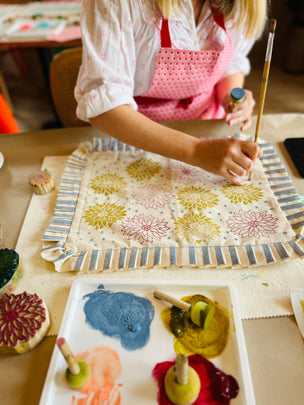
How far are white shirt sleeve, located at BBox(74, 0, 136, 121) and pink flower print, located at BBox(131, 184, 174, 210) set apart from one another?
0.20 meters

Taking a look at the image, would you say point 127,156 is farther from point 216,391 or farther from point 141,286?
point 216,391

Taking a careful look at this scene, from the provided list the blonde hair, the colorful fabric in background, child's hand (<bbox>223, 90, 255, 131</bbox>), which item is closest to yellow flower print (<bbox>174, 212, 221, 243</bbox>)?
the colorful fabric in background

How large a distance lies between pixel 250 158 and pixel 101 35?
42cm

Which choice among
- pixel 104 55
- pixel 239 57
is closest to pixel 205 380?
pixel 104 55

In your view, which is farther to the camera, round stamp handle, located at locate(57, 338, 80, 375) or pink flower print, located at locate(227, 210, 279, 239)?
pink flower print, located at locate(227, 210, 279, 239)

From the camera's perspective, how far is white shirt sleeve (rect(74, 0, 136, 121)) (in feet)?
2.21

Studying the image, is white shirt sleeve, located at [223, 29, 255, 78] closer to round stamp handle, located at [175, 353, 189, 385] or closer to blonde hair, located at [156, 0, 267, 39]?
blonde hair, located at [156, 0, 267, 39]

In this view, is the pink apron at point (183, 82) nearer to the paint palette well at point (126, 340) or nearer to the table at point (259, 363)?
the table at point (259, 363)

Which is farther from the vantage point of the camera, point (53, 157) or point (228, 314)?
point (53, 157)

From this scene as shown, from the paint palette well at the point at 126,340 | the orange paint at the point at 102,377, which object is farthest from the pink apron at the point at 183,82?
the orange paint at the point at 102,377

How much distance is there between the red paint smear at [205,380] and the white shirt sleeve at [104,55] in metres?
0.53

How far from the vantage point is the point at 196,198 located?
26.5 inches

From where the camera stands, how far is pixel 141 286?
0.53 meters

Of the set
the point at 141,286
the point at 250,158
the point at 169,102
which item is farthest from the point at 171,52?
the point at 141,286
